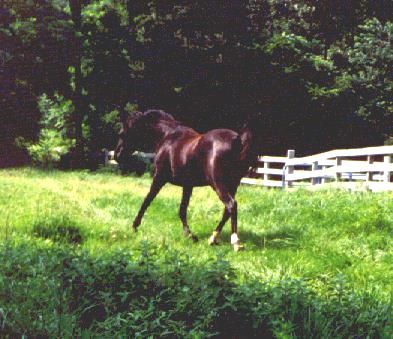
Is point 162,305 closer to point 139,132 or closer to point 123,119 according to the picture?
point 139,132

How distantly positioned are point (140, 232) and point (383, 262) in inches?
140

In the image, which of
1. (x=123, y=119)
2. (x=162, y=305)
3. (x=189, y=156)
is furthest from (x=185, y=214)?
(x=162, y=305)

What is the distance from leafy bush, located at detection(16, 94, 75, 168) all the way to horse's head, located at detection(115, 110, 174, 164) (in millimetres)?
20161

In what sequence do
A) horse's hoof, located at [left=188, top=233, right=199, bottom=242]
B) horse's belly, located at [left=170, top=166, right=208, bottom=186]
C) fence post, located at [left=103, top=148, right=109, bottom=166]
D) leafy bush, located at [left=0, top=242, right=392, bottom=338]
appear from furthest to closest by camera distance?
fence post, located at [left=103, top=148, right=109, bottom=166]
horse's belly, located at [left=170, top=166, right=208, bottom=186]
horse's hoof, located at [left=188, top=233, right=199, bottom=242]
leafy bush, located at [left=0, top=242, right=392, bottom=338]

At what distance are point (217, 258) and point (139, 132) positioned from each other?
20.1ft

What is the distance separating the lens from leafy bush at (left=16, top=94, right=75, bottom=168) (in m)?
32.2

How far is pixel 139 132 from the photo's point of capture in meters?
10.9

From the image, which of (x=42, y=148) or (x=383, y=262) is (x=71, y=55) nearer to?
(x=42, y=148)

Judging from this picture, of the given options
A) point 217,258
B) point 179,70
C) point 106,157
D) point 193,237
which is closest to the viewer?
point 217,258

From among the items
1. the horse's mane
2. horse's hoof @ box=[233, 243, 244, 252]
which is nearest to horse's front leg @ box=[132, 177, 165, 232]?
the horse's mane

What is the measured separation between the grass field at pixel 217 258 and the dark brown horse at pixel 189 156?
1.84ft

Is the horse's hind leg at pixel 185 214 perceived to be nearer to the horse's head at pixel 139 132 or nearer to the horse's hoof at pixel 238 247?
the horse's hoof at pixel 238 247

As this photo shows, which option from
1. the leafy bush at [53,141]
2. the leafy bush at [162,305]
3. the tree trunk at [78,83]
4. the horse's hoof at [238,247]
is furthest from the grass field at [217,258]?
the leafy bush at [53,141]

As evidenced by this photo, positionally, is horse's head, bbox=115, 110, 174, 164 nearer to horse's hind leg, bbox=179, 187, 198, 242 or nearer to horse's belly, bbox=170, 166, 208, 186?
horse's belly, bbox=170, 166, 208, 186
